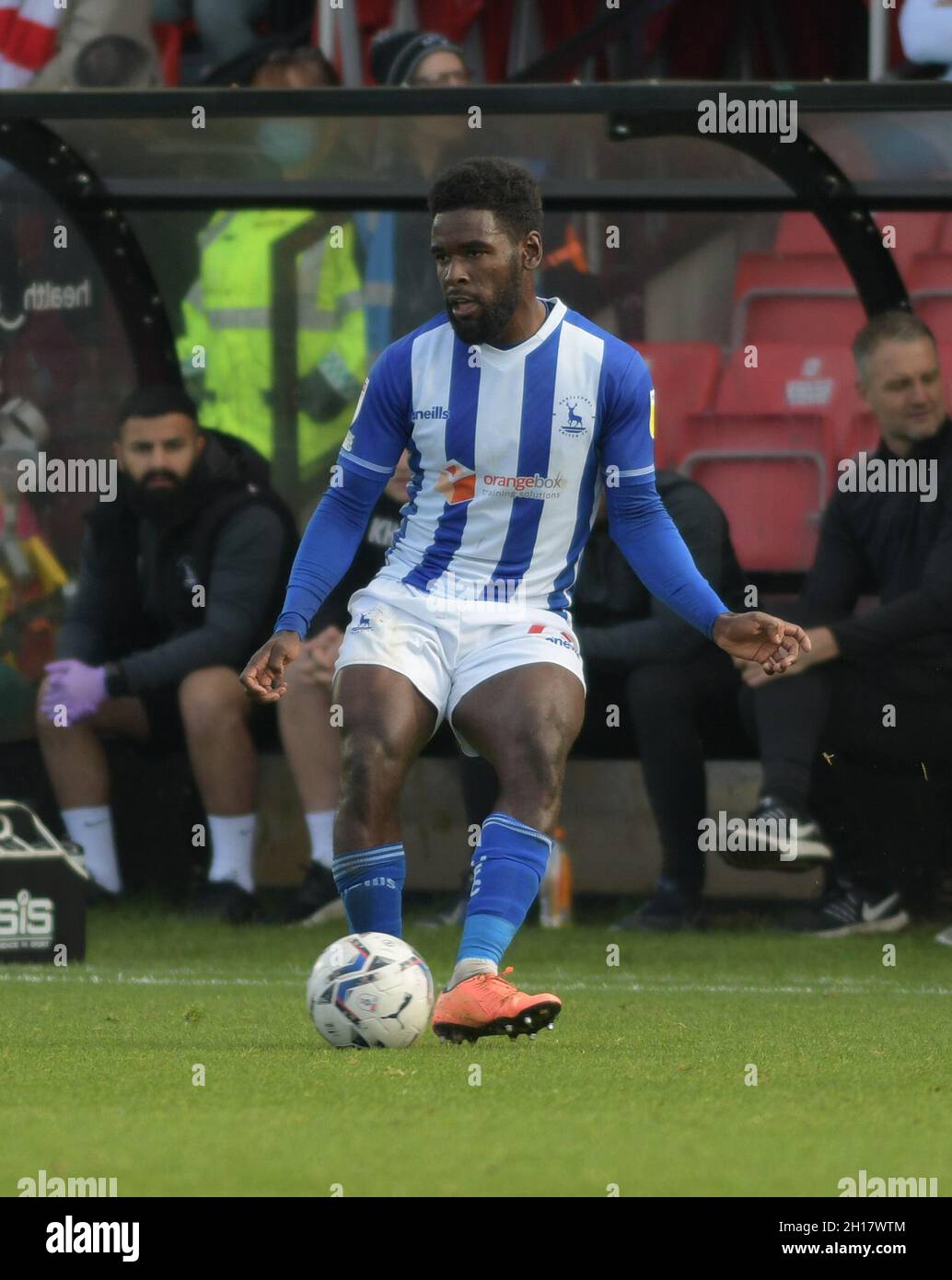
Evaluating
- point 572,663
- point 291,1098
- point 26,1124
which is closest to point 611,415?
point 572,663

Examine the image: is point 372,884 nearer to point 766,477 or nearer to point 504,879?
point 504,879

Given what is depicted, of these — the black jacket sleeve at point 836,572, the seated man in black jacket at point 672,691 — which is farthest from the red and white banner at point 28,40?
the black jacket sleeve at point 836,572

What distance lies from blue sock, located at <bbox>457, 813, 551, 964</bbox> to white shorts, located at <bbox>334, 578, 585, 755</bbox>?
0.29 m

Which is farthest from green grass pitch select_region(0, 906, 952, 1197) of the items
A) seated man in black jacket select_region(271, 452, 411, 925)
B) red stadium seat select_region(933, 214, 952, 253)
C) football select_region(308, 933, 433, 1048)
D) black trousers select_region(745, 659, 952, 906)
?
red stadium seat select_region(933, 214, 952, 253)

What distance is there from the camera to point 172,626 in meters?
8.07

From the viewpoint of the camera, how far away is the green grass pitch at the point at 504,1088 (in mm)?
3266

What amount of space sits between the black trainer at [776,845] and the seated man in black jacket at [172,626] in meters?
1.76

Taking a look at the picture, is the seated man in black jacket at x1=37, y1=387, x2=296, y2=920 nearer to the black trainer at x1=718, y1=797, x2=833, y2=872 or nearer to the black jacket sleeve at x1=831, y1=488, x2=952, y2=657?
the black trainer at x1=718, y1=797, x2=833, y2=872

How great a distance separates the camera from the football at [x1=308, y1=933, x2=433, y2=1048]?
449 centimetres

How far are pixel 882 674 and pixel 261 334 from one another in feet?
8.78

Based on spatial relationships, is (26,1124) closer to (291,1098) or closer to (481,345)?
(291,1098)

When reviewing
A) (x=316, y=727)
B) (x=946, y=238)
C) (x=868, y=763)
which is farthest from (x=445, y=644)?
(x=946, y=238)

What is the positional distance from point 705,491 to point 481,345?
2.81 m

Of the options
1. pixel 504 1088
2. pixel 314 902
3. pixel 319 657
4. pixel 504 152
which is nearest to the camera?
pixel 504 1088
